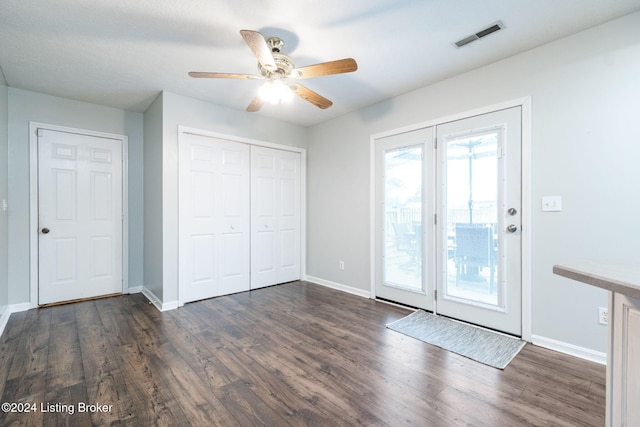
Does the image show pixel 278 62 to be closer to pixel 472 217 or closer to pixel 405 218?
pixel 405 218

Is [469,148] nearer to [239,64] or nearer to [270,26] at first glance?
[270,26]

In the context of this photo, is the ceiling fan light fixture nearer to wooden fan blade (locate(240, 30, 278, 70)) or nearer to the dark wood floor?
wooden fan blade (locate(240, 30, 278, 70))

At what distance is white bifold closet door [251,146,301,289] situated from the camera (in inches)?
163

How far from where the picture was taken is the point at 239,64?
105 inches

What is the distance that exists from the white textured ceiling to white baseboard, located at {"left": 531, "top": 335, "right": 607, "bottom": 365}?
2.43m

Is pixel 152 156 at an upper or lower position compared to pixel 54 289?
upper

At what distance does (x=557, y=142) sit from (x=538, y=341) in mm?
1649

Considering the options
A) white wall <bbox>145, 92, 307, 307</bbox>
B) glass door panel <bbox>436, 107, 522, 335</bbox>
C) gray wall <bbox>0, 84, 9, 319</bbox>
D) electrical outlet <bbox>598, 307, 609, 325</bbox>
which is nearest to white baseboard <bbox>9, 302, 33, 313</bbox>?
gray wall <bbox>0, 84, 9, 319</bbox>

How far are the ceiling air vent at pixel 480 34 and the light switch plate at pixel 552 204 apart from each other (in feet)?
4.55

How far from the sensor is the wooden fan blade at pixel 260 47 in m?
1.69

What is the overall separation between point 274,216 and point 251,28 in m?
2.64

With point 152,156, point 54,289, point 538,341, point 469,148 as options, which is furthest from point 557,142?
point 54,289

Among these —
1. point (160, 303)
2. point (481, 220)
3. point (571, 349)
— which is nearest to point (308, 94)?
point (481, 220)

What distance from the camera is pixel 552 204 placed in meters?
2.32
